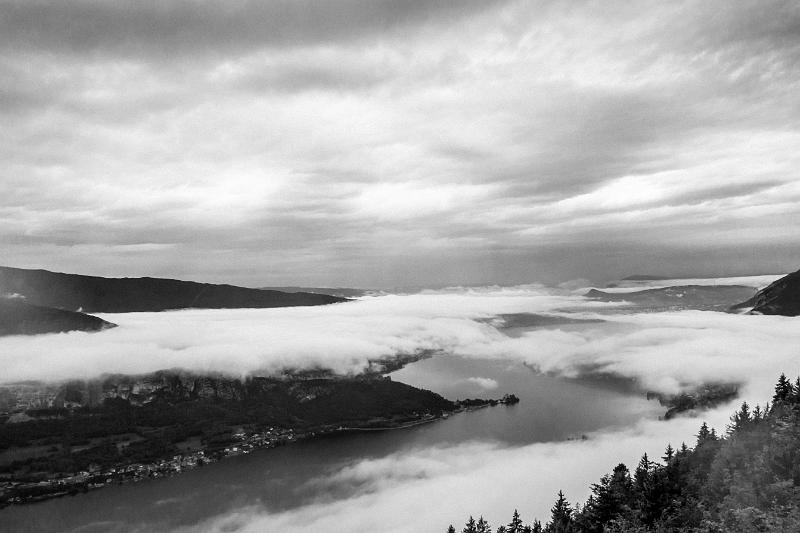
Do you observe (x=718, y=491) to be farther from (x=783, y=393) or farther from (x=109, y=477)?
(x=109, y=477)

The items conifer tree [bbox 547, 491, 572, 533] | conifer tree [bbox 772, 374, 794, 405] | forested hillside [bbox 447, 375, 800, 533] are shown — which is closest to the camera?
forested hillside [bbox 447, 375, 800, 533]

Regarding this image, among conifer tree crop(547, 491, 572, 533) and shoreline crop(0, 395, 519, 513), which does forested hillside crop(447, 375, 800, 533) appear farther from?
shoreline crop(0, 395, 519, 513)

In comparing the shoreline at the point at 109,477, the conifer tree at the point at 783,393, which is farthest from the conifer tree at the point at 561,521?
the shoreline at the point at 109,477

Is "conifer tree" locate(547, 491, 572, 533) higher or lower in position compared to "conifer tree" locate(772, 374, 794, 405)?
lower

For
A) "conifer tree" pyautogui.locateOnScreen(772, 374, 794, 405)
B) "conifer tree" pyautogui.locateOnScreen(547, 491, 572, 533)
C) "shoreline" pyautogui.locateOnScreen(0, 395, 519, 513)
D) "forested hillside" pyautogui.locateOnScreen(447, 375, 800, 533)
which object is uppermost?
"conifer tree" pyautogui.locateOnScreen(772, 374, 794, 405)

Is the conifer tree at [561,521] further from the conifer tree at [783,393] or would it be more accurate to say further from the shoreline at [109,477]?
the shoreline at [109,477]

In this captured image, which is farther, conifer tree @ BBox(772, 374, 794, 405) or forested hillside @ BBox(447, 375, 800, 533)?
conifer tree @ BBox(772, 374, 794, 405)

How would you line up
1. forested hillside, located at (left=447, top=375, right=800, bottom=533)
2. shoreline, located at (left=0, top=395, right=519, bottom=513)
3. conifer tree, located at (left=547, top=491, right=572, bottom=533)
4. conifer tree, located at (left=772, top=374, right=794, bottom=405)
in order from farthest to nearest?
1. shoreline, located at (left=0, top=395, right=519, bottom=513)
2. conifer tree, located at (left=772, top=374, right=794, bottom=405)
3. conifer tree, located at (left=547, top=491, right=572, bottom=533)
4. forested hillside, located at (left=447, top=375, right=800, bottom=533)

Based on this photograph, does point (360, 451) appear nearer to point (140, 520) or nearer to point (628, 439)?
point (140, 520)

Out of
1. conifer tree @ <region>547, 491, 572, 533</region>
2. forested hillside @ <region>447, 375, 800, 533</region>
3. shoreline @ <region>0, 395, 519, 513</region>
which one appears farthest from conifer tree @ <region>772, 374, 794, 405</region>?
shoreline @ <region>0, 395, 519, 513</region>

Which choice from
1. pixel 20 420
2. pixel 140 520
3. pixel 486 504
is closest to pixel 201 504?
pixel 140 520
